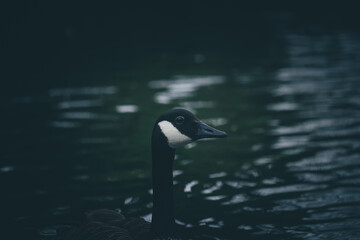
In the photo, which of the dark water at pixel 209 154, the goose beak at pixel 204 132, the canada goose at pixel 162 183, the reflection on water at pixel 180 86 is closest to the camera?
the canada goose at pixel 162 183

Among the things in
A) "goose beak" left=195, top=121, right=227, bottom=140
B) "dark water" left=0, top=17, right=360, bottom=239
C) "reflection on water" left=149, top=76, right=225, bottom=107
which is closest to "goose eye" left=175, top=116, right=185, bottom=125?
"goose beak" left=195, top=121, right=227, bottom=140

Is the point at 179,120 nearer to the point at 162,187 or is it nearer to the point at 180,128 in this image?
the point at 180,128

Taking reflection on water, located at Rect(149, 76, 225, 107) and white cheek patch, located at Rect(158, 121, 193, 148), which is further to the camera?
reflection on water, located at Rect(149, 76, 225, 107)

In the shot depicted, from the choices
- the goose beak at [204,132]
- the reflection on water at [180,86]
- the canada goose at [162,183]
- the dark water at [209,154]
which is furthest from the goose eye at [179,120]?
the reflection on water at [180,86]

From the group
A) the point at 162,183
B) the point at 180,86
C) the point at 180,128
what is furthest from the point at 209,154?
the point at 180,86

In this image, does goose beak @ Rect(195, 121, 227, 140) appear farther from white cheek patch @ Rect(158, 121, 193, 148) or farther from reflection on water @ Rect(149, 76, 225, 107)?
reflection on water @ Rect(149, 76, 225, 107)

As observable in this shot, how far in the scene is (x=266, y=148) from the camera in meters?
10.2

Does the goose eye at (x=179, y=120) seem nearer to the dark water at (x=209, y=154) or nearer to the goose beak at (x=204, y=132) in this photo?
the goose beak at (x=204, y=132)

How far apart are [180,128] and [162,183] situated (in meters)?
0.66

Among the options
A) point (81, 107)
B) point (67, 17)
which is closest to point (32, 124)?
point (81, 107)

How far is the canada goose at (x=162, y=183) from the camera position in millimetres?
5879

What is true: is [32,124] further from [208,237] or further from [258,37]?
[258,37]

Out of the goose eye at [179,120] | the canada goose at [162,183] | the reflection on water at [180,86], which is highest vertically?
the reflection on water at [180,86]

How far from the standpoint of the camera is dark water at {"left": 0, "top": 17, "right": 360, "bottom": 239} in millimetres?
7547
